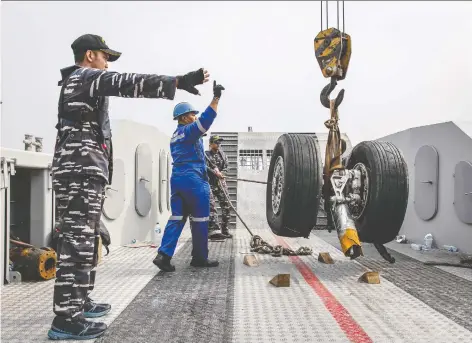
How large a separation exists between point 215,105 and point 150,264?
204 centimetres

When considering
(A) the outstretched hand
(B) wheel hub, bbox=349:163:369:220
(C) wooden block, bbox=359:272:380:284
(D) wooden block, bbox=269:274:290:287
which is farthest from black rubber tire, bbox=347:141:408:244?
(A) the outstretched hand

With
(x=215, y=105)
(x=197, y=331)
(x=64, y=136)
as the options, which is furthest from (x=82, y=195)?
(x=215, y=105)

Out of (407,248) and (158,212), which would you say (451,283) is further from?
(158,212)

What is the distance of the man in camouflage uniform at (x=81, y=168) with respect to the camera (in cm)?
256

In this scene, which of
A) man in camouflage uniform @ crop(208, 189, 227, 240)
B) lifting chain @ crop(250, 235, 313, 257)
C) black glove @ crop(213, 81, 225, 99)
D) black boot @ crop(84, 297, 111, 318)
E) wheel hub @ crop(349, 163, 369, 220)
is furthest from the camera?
man in camouflage uniform @ crop(208, 189, 227, 240)

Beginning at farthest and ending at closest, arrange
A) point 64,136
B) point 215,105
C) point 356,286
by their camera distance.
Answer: point 215,105, point 356,286, point 64,136

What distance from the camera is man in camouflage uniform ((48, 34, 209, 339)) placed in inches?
101

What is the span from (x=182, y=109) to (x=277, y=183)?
1.38 metres

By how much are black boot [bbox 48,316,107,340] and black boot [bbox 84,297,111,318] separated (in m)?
0.37

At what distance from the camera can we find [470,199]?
230 inches

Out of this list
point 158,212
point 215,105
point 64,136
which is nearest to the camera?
point 64,136

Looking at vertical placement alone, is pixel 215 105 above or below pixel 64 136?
above

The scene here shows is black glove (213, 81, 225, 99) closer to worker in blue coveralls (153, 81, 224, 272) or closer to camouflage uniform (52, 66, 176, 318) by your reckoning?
worker in blue coveralls (153, 81, 224, 272)

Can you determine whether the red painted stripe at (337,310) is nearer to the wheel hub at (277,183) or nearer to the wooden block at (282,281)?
the wooden block at (282,281)
